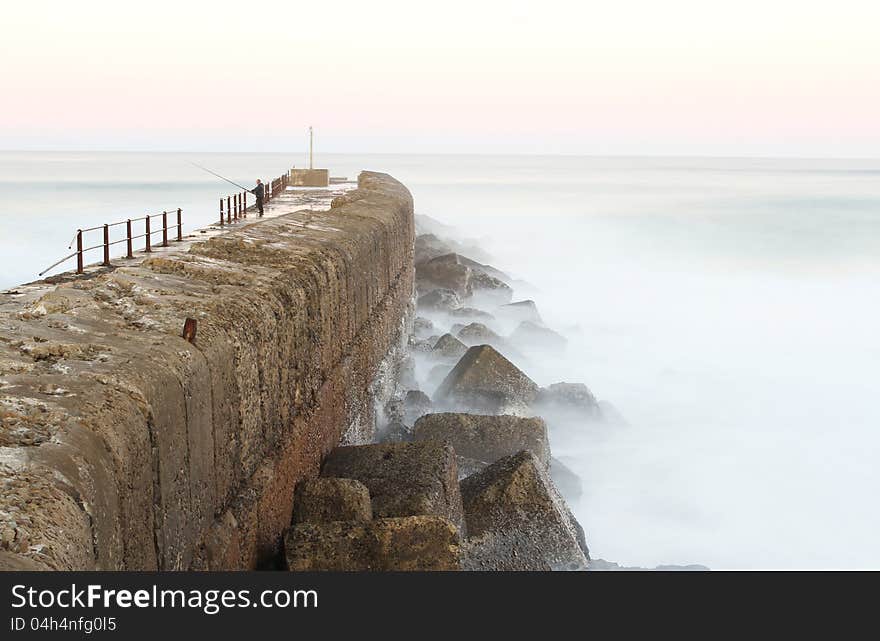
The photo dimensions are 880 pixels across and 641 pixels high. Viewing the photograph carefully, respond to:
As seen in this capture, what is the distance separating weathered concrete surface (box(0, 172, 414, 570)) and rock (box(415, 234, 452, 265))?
1171cm

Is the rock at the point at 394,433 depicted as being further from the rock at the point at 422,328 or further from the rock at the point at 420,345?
the rock at the point at 422,328

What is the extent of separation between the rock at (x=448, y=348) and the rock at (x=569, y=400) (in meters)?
1.20

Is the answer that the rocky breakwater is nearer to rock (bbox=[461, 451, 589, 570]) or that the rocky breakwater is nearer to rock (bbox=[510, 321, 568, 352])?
rock (bbox=[461, 451, 589, 570])

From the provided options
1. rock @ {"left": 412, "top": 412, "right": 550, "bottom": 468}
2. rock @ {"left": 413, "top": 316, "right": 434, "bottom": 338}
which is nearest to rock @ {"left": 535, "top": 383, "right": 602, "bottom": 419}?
rock @ {"left": 412, "top": 412, "right": 550, "bottom": 468}

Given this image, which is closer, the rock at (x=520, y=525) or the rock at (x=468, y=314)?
the rock at (x=520, y=525)

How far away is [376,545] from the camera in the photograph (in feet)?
12.0

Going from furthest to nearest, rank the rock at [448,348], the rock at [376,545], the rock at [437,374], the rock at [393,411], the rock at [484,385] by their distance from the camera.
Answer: the rock at [448,348]
the rock at [437,374]
the rock at [484,385]
the rock at [393,411]
the rock at [376,545]

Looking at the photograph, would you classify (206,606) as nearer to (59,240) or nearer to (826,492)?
(826,492)

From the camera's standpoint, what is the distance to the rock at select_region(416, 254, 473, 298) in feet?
49.6

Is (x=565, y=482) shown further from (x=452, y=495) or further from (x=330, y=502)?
(x=330, y=502)

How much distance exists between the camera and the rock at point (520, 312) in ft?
51.7

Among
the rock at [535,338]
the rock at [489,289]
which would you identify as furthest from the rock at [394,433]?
the rock at [489,289]

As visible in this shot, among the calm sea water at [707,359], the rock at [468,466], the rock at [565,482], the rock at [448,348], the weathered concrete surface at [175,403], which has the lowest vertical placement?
the calm sea water at [707,359]

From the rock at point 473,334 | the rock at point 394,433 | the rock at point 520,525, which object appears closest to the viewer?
the rock at point 520,525
